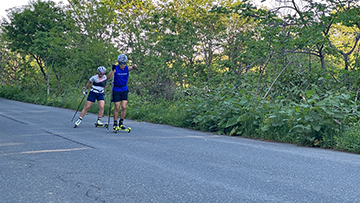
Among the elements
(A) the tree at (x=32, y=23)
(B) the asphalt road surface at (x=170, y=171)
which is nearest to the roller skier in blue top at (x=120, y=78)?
(B) the asphalt road surface at (x=170, y=171)

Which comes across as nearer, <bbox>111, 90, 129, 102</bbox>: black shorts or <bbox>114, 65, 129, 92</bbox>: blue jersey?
<bbox>114, 65, 129, 92</bbox>: blue jersey

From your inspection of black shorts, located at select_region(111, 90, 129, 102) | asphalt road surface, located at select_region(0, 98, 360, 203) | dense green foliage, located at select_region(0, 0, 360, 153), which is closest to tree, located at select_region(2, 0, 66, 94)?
dense green foliage, located at select_region(0, 0, 360, 153)

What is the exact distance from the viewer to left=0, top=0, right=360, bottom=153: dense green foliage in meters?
8.64

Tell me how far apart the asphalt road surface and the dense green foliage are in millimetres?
1279

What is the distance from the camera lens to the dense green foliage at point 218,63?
8641 millimetres

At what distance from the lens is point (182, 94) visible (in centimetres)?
1364

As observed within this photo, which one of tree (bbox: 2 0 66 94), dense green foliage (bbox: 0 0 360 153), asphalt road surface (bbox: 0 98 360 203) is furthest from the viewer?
tree (bbox: 2 0 66 94)

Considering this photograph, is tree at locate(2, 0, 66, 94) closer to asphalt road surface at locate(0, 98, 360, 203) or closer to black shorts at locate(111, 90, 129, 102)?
black shorts at locate(111, 90, 129, 102)

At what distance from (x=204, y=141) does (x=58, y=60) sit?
76.3 feet

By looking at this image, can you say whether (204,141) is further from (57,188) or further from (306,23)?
(306,23)

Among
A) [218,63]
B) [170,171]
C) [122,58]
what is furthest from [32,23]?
[170,171]

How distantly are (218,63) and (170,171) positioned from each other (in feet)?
27.1

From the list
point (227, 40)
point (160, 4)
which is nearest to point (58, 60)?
point (160, 4)

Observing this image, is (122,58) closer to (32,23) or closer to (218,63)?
(218,63)
